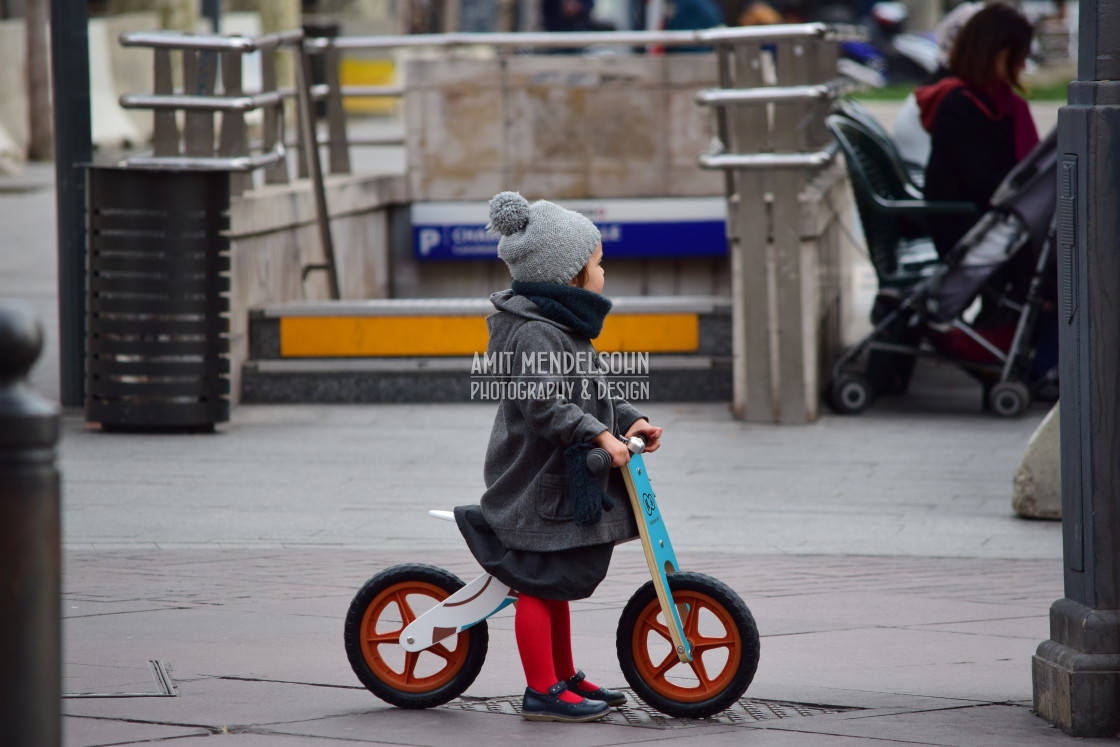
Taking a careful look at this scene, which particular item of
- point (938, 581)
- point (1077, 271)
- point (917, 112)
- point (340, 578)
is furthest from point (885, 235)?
point (1077, 271)

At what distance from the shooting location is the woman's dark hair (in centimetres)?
917

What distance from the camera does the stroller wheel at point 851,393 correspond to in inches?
367

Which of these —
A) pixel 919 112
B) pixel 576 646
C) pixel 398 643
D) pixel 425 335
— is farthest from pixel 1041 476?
pixel 425 335

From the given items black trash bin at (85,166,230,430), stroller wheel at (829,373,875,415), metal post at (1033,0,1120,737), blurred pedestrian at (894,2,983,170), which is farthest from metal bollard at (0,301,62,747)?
blurred pedestrian at (894,2,983,170)

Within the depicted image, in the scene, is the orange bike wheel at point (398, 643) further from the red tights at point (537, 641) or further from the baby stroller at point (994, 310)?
the baby stroller at point (994, 310)

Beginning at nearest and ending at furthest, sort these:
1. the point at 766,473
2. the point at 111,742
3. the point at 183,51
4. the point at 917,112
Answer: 1. the point at 111,742
2. the point at 766,473
3. the point at 183,51
4. the point at 917,112

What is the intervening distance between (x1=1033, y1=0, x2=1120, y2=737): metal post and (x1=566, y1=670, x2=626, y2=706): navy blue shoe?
1014 millimetres

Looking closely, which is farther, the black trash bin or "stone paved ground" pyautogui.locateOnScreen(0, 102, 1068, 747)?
the black trash bin

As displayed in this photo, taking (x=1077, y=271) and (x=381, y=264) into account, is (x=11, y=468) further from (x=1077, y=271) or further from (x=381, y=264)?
(x=381, y=264)

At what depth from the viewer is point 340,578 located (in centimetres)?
592

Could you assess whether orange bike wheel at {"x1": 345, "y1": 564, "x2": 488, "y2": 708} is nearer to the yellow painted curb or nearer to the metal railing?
the metal railing

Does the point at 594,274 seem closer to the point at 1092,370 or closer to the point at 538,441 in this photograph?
the point at 538,441

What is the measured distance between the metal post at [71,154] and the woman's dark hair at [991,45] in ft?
14.3

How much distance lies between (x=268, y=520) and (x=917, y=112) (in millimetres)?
5127
